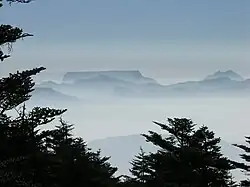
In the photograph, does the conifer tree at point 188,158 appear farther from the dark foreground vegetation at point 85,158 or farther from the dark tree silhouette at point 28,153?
the dark tree silhouette at point 28,153

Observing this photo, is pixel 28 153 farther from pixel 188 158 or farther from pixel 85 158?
pixel 188 158

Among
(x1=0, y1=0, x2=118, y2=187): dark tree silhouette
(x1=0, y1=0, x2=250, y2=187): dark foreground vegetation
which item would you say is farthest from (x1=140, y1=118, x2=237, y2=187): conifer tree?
(x1=0, y1=0, x2=118, y2=187): dark tree silhouette

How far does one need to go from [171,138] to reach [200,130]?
1.08 meters

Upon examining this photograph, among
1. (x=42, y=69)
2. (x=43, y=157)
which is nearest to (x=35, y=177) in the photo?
(x=43, y=157)

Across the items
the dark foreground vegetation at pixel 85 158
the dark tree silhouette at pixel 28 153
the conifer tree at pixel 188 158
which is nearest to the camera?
the dark tree silhouette at pixel 28 153

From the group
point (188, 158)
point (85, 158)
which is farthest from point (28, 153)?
point (188, 158)

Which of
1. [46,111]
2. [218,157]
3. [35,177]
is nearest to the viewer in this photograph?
[46,111]

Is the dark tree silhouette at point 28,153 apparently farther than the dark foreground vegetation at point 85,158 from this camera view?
No

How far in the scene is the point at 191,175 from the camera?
14.7 meters

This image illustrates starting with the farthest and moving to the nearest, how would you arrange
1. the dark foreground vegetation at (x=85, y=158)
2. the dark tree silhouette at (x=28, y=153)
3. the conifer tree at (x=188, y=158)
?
the conifer tree at (x=188, y=158) → the dark foreground vegetation at (x=85, y=158) → the dark tree silhouette at (x=28, y=153)

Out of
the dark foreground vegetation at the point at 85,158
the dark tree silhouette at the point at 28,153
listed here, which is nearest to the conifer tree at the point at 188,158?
the dark foreground vegetation at the point at 85,158

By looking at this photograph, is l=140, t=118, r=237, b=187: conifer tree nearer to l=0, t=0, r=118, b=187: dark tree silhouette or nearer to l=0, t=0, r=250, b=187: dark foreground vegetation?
l=0, t=0, r=250, b=187: dark foreground vegetation

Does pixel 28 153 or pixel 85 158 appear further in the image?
pixel 85 158

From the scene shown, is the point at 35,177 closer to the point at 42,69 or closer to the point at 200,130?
the point at 42,69
